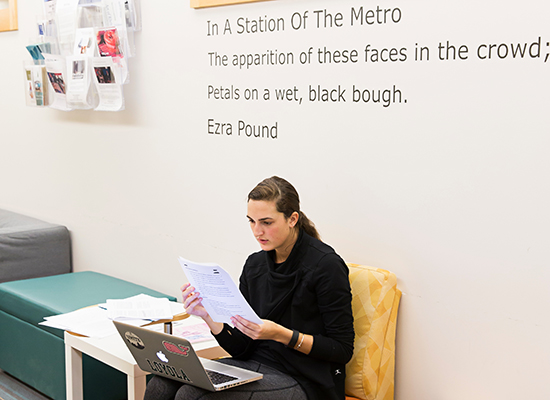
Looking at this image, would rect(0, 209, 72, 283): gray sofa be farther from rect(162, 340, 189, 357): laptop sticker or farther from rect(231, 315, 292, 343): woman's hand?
rect(231, 315, 292, 343): woman's hand

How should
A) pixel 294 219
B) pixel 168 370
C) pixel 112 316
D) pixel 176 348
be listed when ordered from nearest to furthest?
pixel 176 348
pixel 168 370
pixel 294 219
pixel 112 316

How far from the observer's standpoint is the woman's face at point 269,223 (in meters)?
2.25

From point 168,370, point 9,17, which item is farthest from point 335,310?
point 9,17

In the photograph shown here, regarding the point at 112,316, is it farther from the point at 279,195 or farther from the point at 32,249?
the point at 32,249

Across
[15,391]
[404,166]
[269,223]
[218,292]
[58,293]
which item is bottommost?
[15,391]

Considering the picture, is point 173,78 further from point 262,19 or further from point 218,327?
point 218,327

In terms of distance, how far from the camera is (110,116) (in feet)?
12.2

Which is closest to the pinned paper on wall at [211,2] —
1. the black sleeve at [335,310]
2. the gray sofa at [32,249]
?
the black sleeve at [335,310]

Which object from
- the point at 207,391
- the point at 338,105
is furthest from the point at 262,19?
the point at 207,391

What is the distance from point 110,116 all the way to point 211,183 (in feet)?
3.08

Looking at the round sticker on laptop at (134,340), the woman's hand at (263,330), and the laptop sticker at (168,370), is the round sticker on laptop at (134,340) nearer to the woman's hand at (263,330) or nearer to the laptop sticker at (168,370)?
the laptop sticker at (168,370)

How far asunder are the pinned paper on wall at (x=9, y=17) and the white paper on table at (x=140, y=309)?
8.13ft

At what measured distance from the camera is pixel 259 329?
6.85 ft

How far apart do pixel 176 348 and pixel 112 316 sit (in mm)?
602
